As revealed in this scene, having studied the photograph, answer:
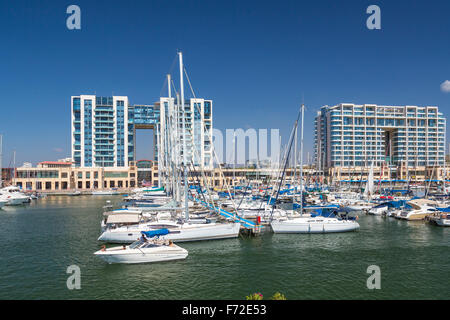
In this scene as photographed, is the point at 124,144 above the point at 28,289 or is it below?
above

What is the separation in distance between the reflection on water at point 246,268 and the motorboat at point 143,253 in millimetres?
555

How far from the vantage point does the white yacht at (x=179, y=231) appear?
32938mm

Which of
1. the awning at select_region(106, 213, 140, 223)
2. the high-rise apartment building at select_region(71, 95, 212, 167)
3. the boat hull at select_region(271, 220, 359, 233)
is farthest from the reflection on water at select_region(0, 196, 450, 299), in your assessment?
the high-rise apartment building at select_region(71, 95, 212, 167)

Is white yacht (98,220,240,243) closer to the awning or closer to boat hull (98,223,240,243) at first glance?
boat hull (98,223,240,243)

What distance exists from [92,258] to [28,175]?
363 feet

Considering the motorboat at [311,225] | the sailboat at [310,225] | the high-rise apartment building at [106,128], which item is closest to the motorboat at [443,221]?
the motorboat at [311,225]

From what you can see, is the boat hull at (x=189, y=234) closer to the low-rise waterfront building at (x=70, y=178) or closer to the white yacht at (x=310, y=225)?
the white yacht at (x=310, y=225)

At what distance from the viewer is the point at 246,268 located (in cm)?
2591

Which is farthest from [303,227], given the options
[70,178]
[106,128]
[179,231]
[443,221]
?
[106,128]

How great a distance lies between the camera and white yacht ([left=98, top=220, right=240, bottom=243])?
108 feet

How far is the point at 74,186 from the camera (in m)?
127
